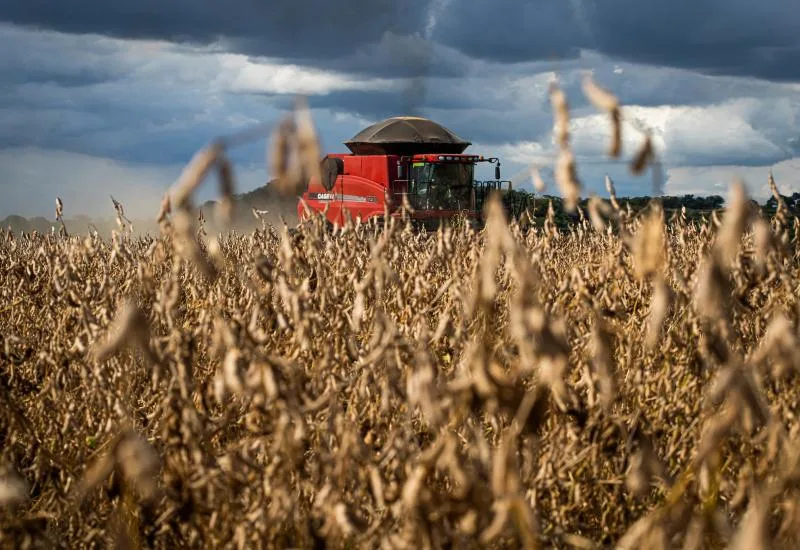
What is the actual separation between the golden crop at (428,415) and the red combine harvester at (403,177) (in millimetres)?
12130

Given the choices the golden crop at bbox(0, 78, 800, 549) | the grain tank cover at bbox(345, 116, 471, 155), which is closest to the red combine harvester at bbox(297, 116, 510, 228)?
the grain tank cover at bbox(345, 116, 471, 155)

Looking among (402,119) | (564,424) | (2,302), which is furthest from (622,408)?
(402,119)

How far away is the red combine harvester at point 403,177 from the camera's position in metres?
16.6

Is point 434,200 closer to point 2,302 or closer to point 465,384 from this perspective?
point 2,302

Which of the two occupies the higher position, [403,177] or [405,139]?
[405,139]

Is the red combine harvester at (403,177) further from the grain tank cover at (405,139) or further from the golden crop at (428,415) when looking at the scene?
the golden crop at (428,415)

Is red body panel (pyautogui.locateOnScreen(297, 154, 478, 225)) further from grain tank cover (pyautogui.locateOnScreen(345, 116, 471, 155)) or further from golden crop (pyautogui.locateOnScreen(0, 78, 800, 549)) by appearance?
golden crop (pyautogui.locateOnScreen(0, 78, 800, 549))

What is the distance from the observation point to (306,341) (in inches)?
80.9

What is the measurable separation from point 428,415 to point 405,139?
58.2 feet

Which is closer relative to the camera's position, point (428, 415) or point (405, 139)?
point (428, 415)

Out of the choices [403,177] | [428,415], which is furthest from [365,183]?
[428,415]

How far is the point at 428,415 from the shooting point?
1.57 metres

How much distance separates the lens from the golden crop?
1.51 metres

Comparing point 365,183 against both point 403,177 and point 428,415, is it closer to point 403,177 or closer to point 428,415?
point 403,177
